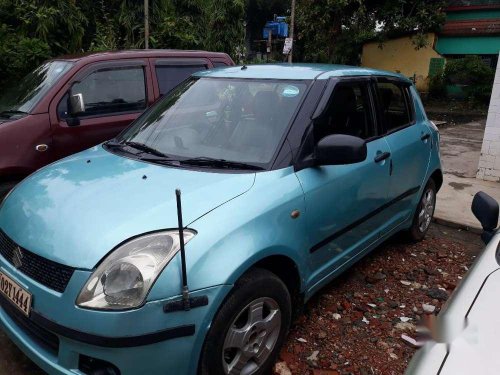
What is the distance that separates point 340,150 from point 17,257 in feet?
5.81

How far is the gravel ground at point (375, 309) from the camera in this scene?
8.78 feet

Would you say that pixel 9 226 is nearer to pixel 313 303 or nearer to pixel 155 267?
pixel 155 267

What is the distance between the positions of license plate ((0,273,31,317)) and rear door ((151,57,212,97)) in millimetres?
3145

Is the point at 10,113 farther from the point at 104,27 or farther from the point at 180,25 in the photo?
the point at 180,25

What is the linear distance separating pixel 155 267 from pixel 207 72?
199cm

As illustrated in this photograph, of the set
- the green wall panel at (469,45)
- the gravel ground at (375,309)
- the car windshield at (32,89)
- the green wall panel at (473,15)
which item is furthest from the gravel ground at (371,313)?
the green wall panel at (473,15)

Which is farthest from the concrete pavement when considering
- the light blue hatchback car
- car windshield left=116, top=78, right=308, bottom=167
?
car windshield left=116, top=78, right=308, bottom=167

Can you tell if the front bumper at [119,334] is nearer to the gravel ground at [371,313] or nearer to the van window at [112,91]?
the gravel ground at [371,313]

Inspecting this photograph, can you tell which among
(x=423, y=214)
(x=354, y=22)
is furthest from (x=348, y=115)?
(x=354, y=22)

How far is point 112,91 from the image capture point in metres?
4.76

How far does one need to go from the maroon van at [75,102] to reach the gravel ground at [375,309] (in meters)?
2.80

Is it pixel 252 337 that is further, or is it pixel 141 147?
pixel 141 147

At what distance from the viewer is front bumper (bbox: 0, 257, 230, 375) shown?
70.7 inches

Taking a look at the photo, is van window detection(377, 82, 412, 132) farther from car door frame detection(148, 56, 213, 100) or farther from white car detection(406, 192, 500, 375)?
car door frame detection(148, 56, 213, 100)
